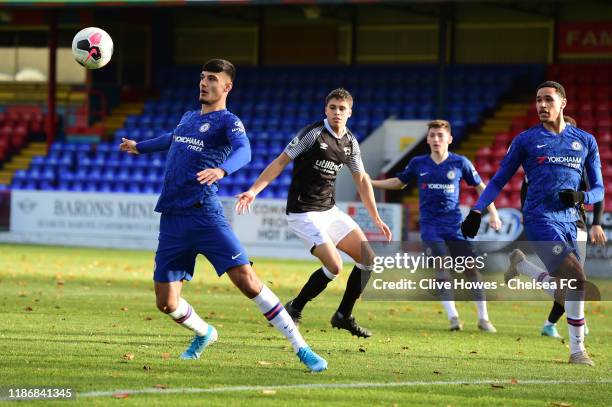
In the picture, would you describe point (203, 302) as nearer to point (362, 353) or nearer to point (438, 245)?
point (438, 245)

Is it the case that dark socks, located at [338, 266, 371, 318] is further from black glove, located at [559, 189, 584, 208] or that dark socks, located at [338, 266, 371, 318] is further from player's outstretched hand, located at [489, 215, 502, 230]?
black glove, located at [559, 189, 584, 208]

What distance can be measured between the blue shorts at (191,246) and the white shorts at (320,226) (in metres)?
2.41

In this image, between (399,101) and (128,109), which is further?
(128,109)

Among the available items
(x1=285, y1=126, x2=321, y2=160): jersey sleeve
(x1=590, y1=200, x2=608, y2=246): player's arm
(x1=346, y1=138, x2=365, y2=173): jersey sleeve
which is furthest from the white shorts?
(x1=590, y1=200, x2=608, y2=246): player's arm

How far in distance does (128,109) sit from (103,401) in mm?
29024

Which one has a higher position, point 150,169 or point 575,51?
point 575,51

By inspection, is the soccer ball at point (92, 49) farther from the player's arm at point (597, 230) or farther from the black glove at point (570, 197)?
the player's arm at point (597, 230)

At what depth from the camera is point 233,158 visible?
880 centimetres

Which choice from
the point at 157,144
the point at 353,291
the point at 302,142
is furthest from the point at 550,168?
the point at 157,144

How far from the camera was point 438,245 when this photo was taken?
13734 mm

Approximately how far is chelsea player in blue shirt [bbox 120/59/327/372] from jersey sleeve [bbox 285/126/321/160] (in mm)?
1563

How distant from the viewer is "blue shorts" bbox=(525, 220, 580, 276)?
10.1 metres

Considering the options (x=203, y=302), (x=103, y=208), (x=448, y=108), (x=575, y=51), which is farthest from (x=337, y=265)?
(x=575, y=51)

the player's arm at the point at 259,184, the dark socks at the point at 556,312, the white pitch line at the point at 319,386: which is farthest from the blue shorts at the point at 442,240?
the white pitch line at the point at 319,386
